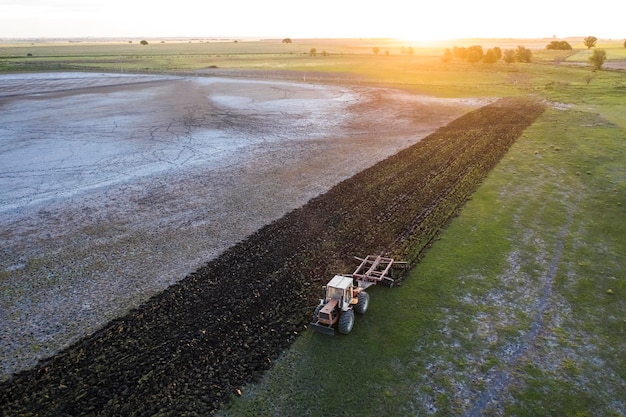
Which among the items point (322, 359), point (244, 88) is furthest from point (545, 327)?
point (244, 88)

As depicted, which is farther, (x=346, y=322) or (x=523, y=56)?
(x=523, y=56)

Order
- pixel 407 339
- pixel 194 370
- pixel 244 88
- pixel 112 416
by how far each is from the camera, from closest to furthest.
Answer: pixel 112 416, pixel 194 370, pixel 407 339, pixel 244 88

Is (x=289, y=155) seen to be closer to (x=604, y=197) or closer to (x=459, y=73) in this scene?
(x=604, y=197)

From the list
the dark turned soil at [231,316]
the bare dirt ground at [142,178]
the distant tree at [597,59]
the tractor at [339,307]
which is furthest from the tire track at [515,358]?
the distant tree at [597,59]

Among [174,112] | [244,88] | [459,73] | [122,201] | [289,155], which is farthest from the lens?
[459,73]

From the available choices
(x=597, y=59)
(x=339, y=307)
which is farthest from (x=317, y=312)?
(x=597, y=59)

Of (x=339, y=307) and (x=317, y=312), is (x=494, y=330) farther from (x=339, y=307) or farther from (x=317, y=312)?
(x=317, y=312)

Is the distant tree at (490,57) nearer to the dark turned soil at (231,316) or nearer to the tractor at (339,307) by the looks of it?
the dark turned soil at (231,316)
